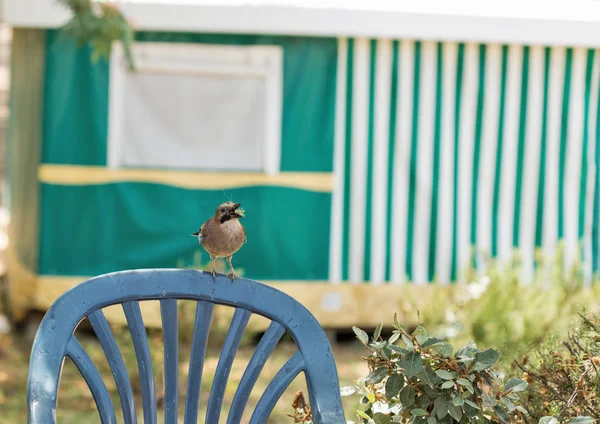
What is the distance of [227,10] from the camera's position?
692 cm

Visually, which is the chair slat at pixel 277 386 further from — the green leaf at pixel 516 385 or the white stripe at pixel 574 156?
the white stripe at pixel 574 156

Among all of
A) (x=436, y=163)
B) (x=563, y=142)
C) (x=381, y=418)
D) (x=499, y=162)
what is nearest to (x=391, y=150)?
(x=436, y=163)

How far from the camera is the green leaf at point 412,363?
2186mm

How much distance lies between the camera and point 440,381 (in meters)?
2.23

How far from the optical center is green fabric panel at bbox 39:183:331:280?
7246 mm

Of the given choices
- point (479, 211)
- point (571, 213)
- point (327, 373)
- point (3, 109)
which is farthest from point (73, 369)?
point (3, 109)

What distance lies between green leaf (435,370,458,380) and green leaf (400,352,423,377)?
49 mm

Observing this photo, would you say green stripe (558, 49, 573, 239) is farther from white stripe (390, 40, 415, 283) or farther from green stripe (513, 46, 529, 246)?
white stripe (390, 40, 415, 283)

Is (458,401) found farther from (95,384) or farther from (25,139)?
(25,139)

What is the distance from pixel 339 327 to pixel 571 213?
2236mm

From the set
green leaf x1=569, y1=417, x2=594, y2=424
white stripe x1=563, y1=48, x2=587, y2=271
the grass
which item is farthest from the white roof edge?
green leaf x1=569, y1=417, x2=594, y2=424

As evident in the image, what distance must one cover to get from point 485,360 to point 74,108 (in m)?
5.66

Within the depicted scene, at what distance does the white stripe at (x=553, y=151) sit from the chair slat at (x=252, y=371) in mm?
5341

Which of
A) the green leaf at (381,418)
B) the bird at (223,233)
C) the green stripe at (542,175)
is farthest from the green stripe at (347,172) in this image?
the green leaf at (381,418)
